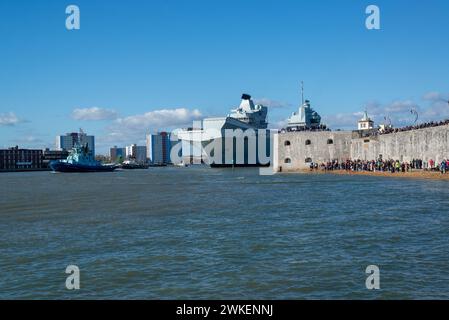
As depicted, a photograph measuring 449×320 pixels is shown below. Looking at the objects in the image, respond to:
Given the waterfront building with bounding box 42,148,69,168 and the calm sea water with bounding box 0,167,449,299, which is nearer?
the calm sea water with bounding box 0,167,449,299

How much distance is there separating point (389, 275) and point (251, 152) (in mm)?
106390

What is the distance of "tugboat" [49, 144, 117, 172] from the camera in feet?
360

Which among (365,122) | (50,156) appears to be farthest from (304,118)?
(50,156)

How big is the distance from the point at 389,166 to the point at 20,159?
159431 mm

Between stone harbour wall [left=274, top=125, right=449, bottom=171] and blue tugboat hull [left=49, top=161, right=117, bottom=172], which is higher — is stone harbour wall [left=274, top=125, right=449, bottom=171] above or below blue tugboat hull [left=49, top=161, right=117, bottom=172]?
above

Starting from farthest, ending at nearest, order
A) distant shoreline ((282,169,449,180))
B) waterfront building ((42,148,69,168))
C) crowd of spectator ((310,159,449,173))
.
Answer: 1. waterfront building ((42,148,69,168))
2. crowd of spectator ((310,159,449,173))
3. distant shoreline ((282,169,449,180))

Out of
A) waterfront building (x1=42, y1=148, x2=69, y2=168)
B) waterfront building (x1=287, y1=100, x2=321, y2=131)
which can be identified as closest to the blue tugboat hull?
waterfront building (x1=287, y1=100, x2=321, y2=131)

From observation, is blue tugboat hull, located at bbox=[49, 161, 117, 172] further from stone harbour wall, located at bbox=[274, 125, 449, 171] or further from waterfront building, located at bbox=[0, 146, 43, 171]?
waterfront building, located at bbox=[0, 146, 43, 171]

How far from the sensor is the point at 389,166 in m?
54.0

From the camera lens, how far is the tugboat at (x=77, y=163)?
110 m

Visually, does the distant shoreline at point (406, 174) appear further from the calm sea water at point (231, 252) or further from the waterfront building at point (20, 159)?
the waterfront building at point (20, 159)

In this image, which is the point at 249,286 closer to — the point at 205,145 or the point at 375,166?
the point at 375,166

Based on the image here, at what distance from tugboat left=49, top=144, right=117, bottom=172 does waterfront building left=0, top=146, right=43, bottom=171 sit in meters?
68.4
